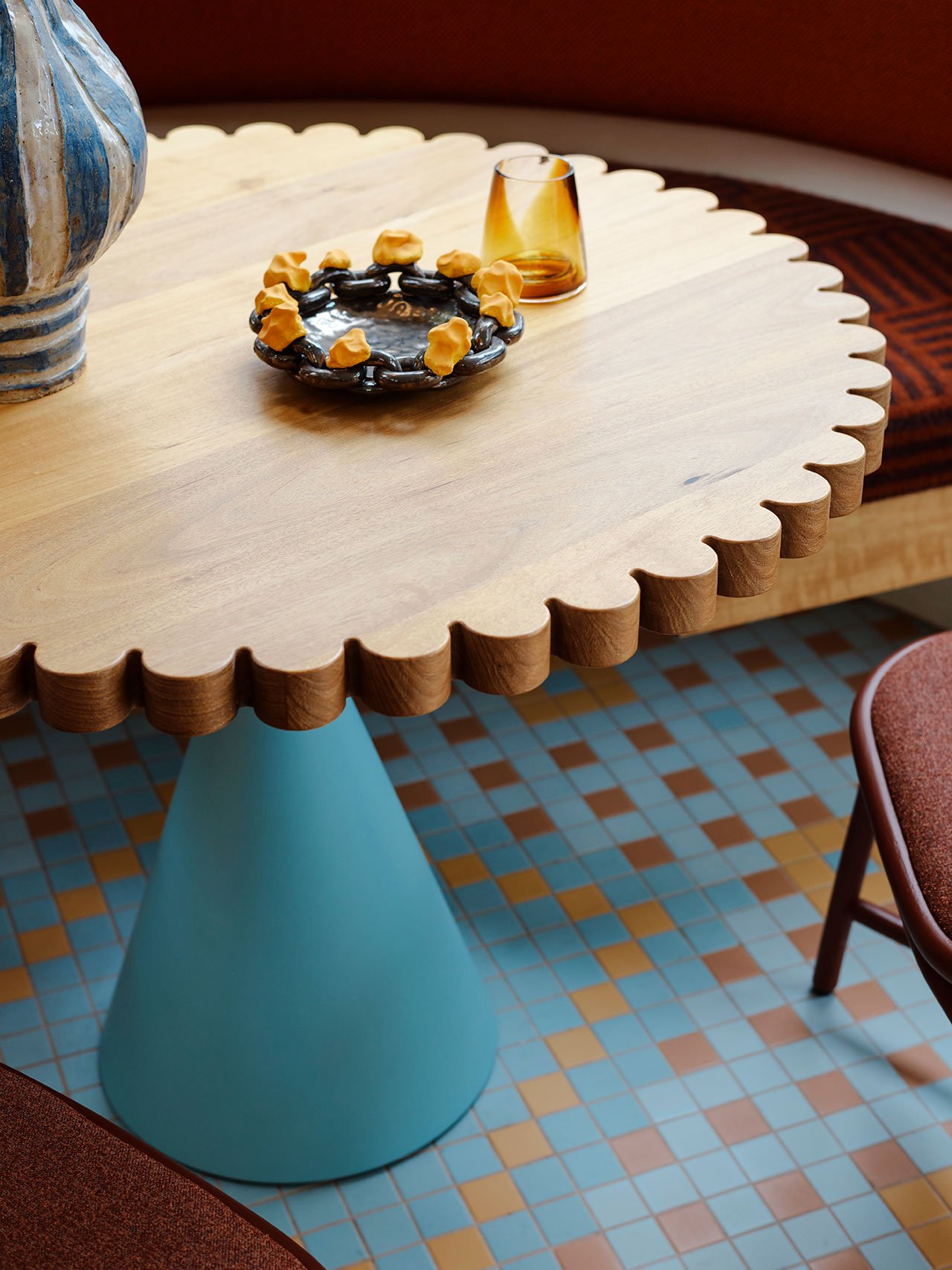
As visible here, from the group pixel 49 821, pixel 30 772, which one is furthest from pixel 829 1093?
pixel 30 772

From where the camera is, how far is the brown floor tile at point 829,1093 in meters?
1.58

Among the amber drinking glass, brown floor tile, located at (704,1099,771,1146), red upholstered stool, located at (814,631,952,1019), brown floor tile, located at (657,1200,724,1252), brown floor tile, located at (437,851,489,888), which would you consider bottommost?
brown floor tile, located at (437,851,489,888)

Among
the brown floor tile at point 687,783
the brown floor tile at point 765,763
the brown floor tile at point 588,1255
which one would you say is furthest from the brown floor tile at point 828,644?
the brown floor tile at point 588,1255

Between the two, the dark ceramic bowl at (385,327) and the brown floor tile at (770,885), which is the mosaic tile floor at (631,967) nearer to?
the brown floor tile at (770,885)

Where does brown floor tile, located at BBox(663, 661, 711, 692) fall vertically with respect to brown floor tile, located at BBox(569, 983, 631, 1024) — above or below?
above

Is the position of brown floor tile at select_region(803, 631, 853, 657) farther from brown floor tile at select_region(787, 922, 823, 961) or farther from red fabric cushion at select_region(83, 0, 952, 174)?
red fabric cushion at select_region(83, 0, 952, 174)

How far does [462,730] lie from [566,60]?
4.01 ft

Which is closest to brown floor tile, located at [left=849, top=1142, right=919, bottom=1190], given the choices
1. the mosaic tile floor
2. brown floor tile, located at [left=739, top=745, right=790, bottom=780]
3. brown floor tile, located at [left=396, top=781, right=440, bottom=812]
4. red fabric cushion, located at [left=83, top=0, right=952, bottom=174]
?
the mosaic tile floor

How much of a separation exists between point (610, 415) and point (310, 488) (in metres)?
0.28

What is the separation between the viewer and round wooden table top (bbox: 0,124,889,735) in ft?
3.18

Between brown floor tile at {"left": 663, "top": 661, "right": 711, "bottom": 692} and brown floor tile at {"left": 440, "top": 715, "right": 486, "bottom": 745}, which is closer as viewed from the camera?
brown floor tile at {"left": 440, "top": 715, "right": 486, "bottom": 745}

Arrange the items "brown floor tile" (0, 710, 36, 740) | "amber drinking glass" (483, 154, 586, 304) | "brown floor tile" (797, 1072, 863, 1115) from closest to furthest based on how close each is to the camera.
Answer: "amber drinking glass" (483, 154, 586, 304) → "brown floor tile" (797, 1072, 863, 1115) → "brown floor tile" (0, 710, 36, 740)

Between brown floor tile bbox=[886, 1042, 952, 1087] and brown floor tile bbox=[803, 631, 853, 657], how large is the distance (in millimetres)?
833

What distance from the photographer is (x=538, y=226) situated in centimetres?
138
